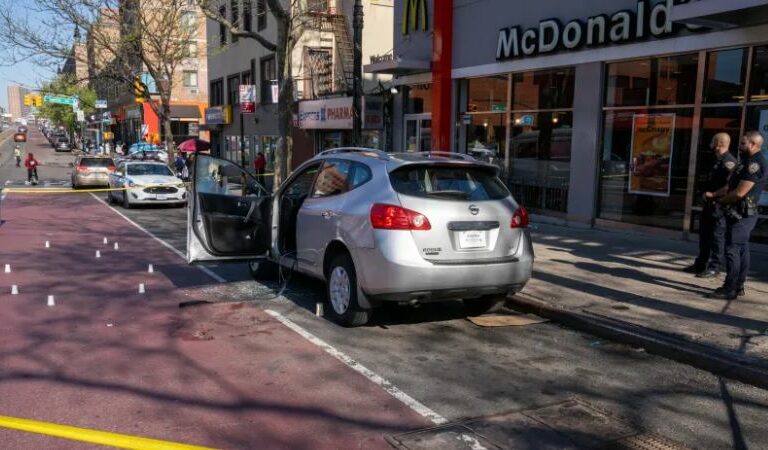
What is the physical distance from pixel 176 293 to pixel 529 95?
30.2 ft

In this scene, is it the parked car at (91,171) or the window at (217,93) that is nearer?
the parked car at (91,171)

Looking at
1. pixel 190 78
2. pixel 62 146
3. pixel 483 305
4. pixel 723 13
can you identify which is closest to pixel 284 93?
pixel 723 13

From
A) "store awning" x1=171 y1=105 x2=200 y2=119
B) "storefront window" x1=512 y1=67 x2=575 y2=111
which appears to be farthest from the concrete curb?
"store awning" x1=171 y1=105 x2=200 y2=119

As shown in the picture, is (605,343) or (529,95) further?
(529,95)

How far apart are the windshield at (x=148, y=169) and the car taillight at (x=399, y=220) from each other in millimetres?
15766

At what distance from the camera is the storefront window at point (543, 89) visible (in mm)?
12930

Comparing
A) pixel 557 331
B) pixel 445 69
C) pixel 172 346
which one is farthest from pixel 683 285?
pixel 445 69

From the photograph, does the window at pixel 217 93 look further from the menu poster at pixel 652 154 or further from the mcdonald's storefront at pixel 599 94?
the menu poster at pixel 652 154

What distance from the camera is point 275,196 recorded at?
293 inches

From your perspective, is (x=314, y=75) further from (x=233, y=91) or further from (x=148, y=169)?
(x=233, y=91)

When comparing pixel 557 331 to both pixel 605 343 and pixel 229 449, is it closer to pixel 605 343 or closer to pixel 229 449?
pixel 605 343

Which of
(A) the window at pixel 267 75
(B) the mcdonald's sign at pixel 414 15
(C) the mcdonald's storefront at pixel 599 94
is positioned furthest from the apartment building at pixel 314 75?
(C) the mcdonald's storefront at pixel 599 94

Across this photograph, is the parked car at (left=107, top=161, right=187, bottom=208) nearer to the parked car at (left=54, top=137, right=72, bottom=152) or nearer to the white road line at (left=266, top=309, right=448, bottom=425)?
the white road line at (left=266, top=309, right=448, bottom=425)

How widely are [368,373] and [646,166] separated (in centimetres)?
845
